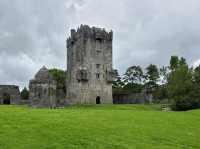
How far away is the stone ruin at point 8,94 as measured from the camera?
67.2m

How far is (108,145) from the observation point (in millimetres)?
13086

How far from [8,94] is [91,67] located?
17.7 meters

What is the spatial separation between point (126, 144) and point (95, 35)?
173 feet

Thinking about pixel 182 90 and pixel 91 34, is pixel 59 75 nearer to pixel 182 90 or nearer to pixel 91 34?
pixel 91 34

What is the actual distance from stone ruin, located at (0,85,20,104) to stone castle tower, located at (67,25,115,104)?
1040cm

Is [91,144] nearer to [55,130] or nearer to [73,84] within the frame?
[55,130]

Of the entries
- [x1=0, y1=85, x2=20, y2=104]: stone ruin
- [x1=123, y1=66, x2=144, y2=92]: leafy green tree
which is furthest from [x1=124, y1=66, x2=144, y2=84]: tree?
[x1=0, y1=85, x2=20, y2=104]: stone ruin

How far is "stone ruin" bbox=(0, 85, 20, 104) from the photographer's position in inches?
2645

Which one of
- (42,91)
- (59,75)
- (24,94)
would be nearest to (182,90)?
(42,91)

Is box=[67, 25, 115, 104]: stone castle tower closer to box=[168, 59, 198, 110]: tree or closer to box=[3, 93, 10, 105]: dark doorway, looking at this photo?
box=[3, 93, 10, 105]: dark doorway

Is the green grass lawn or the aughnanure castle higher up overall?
the aughnanure castle

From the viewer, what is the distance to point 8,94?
67938 millimetres

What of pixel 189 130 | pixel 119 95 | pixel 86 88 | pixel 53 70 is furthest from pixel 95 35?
pixel 189 130

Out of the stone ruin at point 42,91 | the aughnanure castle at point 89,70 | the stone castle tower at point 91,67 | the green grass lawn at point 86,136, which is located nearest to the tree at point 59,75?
the aughnanure castle at point 89,70
